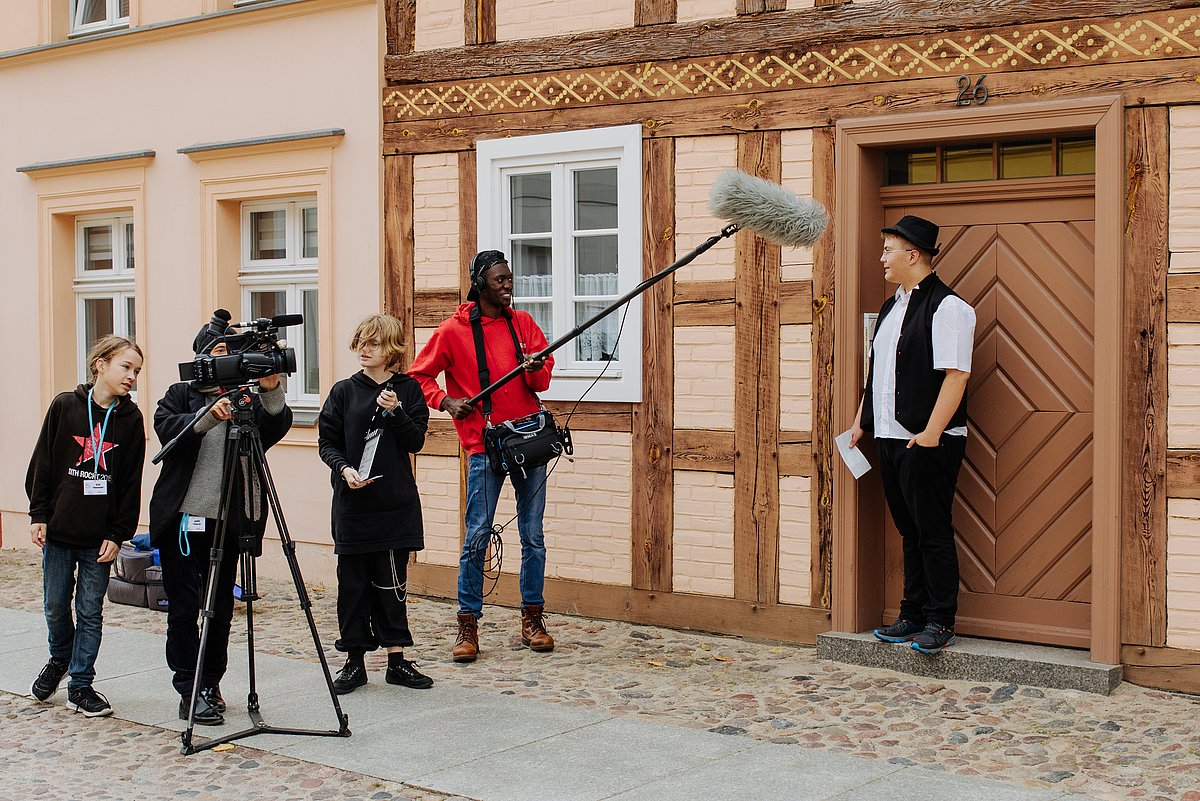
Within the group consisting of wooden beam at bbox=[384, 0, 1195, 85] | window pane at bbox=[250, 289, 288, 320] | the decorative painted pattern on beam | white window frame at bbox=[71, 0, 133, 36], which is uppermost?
white window frame at bbox=[71, 0, 133, 36]

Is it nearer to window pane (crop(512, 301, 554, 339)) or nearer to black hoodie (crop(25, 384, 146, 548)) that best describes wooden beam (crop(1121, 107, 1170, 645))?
window pane (crop(512, 301, 554, 339))

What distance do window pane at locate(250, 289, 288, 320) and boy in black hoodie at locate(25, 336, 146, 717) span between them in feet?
12.7

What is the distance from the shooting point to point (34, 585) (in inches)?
409

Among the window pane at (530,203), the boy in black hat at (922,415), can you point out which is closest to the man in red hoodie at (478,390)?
the window pane at (530,203)

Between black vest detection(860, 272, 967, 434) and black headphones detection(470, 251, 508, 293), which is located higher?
black headphones detection(470, 251, 508, 293)

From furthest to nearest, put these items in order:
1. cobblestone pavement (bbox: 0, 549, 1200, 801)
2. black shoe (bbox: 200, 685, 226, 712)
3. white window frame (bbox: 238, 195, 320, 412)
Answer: white window frame (bbox: 238, 195, 320, 412), black shoe (bbox: 200, 685, 226, 712), cobblestone pavement (bbox: 0, 549, 1200, 801)

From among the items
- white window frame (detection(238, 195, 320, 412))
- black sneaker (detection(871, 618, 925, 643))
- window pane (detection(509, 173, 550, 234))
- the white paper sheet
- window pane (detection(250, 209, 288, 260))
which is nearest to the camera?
black sneaker (detection(871, 618, 925, 643))

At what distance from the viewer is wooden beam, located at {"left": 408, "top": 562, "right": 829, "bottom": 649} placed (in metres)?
7.76

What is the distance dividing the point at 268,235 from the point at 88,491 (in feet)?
14.4

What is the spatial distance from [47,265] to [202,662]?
6851mm

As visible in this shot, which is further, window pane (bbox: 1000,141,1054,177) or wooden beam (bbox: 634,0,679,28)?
wooden beam (bbox: 634,0,679,28)

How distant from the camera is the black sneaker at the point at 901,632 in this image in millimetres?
7164

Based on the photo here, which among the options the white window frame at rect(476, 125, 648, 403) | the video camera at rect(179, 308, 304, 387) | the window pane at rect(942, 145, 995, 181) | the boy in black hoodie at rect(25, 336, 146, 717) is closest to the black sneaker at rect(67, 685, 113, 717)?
the boy in black hoodie at rect(25, 336, 146, 717)

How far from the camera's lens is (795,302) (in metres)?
7.68
